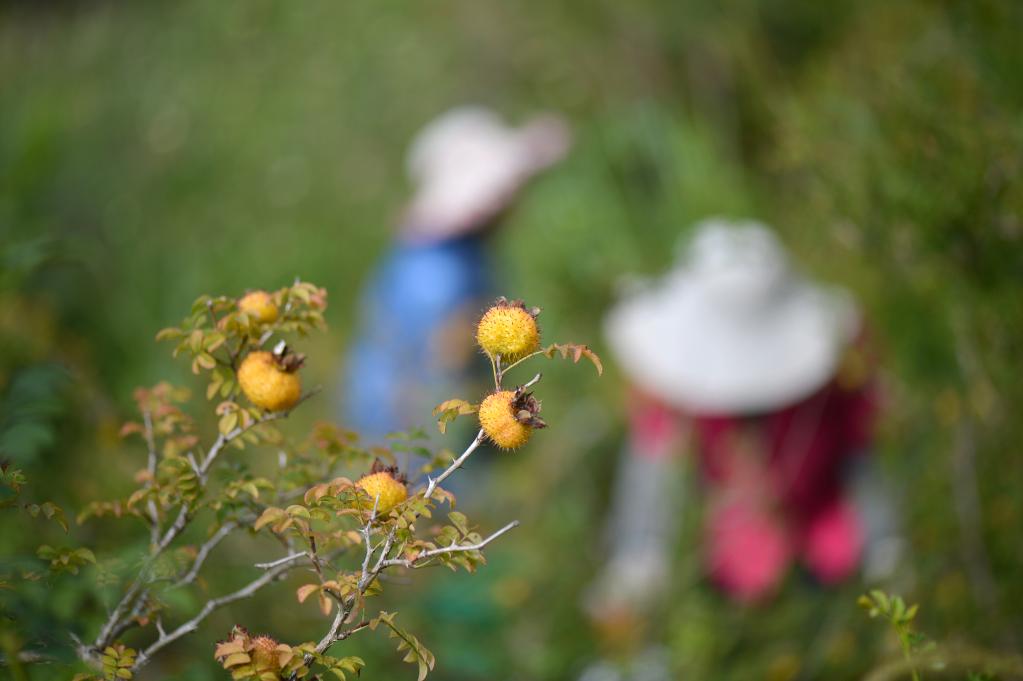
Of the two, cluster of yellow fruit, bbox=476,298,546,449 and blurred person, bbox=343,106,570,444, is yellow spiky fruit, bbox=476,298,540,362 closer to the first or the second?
cluster of yellow fruit, bbox=476,298,546,449

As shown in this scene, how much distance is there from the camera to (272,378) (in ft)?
1.92

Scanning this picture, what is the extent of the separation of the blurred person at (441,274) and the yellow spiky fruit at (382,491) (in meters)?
1.49

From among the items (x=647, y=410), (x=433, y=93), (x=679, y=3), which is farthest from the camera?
(x=433, y=93)

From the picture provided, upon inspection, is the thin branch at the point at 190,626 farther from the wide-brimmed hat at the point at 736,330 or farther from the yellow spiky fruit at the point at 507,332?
the wide-brimmed hat at the point at 736,330

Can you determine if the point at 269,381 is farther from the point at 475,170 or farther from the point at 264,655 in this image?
the point at 475,170

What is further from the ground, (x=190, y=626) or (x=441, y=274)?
(x=190, y=626)

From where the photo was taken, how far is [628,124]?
1.98 metres

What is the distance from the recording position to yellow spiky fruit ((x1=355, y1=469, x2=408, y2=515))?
548 mm

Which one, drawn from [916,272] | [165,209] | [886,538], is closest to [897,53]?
[916,272]

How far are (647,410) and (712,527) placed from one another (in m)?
0.26

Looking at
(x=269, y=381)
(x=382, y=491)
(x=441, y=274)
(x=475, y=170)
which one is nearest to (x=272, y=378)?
(x=269, y=381)

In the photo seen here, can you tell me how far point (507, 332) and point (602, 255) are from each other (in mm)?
1228

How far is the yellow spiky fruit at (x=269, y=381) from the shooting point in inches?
23.0

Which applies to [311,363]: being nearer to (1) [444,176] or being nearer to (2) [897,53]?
(1) [444,176]
